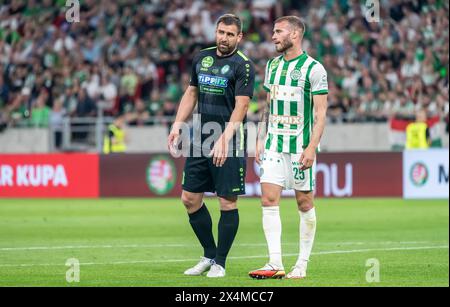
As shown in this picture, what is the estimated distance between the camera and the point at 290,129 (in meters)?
10.6

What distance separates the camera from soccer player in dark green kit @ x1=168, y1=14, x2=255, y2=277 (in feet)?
35.2

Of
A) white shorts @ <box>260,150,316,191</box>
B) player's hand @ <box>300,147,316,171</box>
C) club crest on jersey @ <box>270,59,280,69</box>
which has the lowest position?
white shorts @ <box>260,150,316,191</box>

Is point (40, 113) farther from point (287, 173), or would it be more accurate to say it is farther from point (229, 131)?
point (287, 173)

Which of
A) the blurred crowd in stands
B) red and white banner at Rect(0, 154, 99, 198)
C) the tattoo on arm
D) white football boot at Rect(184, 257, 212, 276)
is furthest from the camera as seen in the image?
the blurred crowd in stands

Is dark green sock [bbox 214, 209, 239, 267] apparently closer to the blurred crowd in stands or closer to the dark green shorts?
the dark green shorts

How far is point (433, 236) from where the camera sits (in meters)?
15.8

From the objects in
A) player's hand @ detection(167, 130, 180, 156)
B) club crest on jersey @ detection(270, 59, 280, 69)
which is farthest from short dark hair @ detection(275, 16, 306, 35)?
player's hand @ detection(167, 130, 180, 156)

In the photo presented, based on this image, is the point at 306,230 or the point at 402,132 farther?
the point at 402,132

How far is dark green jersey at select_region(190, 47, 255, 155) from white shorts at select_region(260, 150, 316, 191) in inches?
16.6

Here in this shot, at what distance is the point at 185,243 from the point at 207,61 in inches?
181

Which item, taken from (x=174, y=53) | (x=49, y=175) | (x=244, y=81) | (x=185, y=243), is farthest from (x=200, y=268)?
(x=174, y=53)
